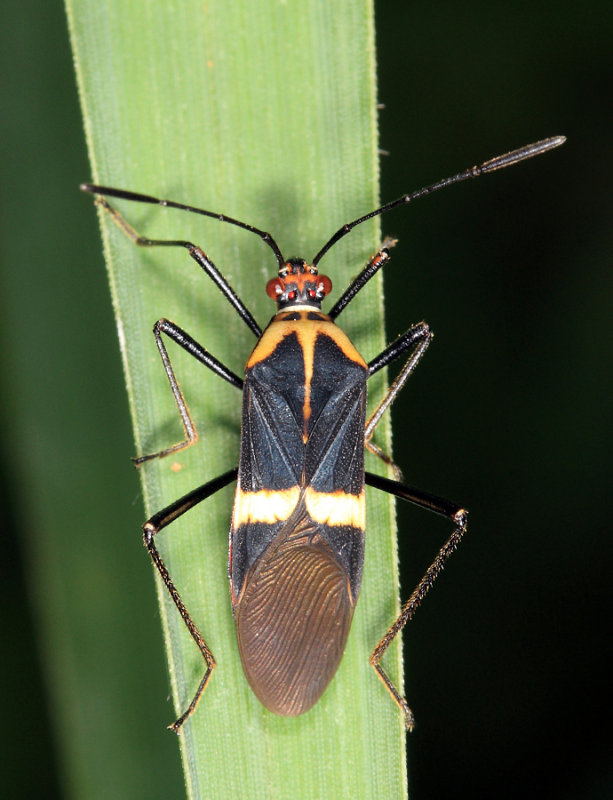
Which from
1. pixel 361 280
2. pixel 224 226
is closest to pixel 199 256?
pixel 224 226

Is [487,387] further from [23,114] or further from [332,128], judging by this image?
[23,114]

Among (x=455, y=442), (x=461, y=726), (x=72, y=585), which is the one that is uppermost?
(x=455, y=442)

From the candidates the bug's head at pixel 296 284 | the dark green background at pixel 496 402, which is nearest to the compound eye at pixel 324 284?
the bug's head at pixel 296 284

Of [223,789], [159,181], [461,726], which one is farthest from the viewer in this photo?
[461,726]

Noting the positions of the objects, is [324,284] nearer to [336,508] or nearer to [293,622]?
[336,508]

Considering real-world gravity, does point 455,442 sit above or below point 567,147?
below

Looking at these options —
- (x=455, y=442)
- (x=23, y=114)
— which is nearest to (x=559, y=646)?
(x=455, y=442)

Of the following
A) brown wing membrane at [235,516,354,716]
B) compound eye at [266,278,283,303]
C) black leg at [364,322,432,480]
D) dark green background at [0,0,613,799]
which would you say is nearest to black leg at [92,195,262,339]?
compound eye at [266,278,283,303]

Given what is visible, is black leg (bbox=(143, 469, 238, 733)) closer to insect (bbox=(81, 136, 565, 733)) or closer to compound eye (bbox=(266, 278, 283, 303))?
insect (bbox=(81, 136, 565, 733))

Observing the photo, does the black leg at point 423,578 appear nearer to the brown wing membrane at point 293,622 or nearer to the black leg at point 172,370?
the brown wing membrane at point 293,622
